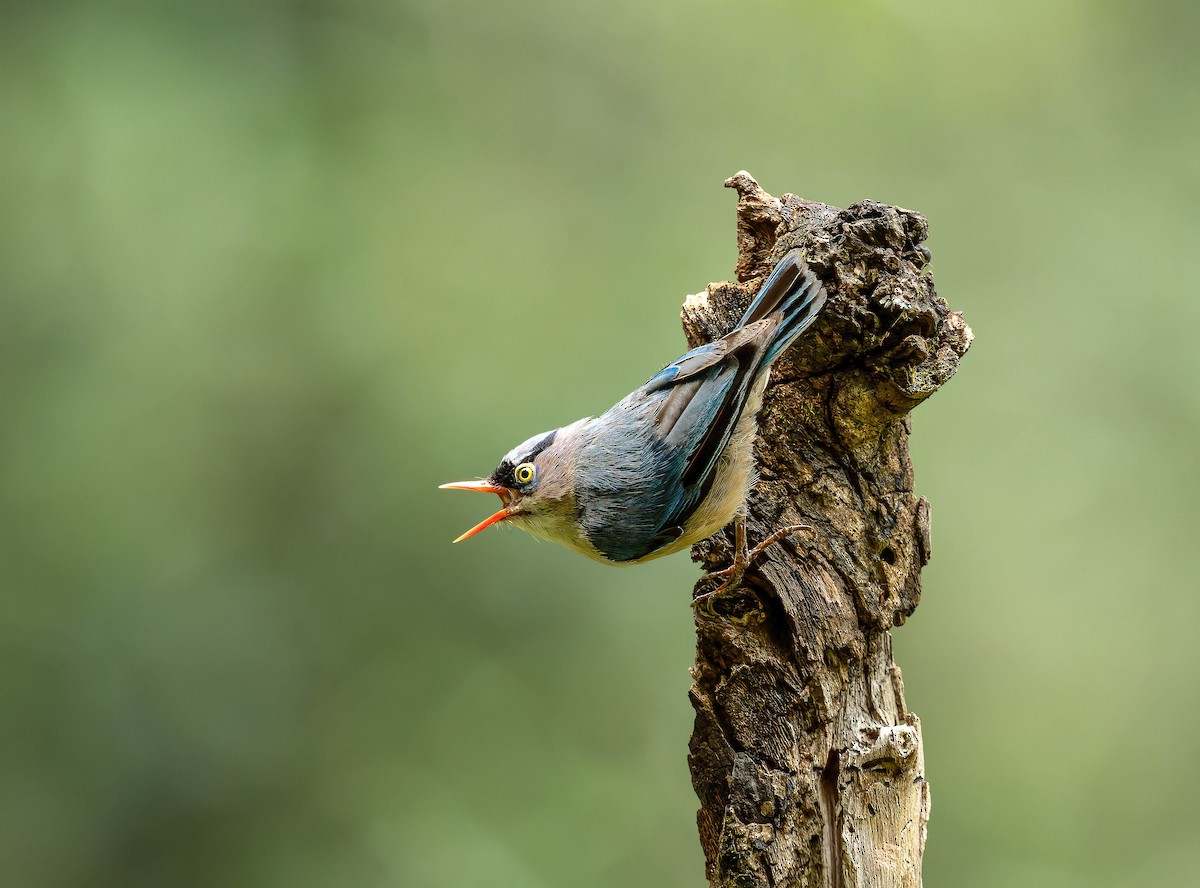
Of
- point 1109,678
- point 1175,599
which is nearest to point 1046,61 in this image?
point 1175,599

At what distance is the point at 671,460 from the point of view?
2832 millimetres

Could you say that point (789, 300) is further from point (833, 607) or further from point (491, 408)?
point (491, 408)

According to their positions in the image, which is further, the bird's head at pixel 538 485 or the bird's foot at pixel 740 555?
the bird's head at pixel 538 485

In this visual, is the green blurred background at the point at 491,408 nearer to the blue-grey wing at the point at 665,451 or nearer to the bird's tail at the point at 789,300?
the blue-grey wing at the point at 665,451

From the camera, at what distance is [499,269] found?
4422 mm

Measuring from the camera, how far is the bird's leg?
2742mm

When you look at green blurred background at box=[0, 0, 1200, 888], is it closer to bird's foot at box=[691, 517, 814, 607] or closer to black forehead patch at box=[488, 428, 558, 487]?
black forehead patch at box=[488, 428, 558, 487]

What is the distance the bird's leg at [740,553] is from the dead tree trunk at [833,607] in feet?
0.08

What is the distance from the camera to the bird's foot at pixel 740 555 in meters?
2.73

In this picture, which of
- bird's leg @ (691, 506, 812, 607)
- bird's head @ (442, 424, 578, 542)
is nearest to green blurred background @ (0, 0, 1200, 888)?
bird's head @ (442, 424, 578, 542)

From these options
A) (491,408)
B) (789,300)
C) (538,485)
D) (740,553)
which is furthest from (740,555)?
(491,408)

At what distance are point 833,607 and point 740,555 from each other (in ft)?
0.92

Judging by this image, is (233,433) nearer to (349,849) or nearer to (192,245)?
(192,245)

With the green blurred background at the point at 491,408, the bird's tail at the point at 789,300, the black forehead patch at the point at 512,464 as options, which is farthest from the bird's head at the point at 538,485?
the green blurred background at the point at 491,408
